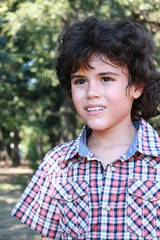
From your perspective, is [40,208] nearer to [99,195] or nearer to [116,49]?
[99,195]

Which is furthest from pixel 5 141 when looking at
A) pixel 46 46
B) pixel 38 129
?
pixel 46 46

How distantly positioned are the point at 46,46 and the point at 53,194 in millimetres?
9715

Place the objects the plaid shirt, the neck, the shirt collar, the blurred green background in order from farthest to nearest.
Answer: the blurred green background
the neck
the shirt collar
the plaid shirt

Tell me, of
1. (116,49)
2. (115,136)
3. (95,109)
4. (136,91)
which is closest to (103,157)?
(115,136)

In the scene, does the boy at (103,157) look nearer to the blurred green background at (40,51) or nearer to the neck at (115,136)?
the neck at (115,136)

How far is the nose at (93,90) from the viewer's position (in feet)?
6.50

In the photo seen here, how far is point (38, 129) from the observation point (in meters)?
15.3

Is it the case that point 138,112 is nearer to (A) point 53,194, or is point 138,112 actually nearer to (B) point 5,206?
(A) point 53,194

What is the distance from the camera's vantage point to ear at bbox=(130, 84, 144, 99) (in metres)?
2.14

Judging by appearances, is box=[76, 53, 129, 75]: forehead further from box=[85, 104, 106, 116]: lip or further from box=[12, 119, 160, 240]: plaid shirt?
box=[12, 119, 160, 240]: plaid shirt

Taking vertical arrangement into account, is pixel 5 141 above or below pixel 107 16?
below

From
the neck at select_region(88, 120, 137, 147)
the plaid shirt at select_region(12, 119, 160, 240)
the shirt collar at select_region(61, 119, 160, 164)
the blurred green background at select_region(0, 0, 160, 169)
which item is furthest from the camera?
the blurred green background at select_region(0, 0, 160, 169)

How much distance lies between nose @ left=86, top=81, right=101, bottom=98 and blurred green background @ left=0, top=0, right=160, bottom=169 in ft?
8.45

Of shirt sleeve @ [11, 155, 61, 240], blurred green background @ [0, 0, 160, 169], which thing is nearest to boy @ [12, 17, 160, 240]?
shirt sleeve @ [11, 155, 61, 240]
